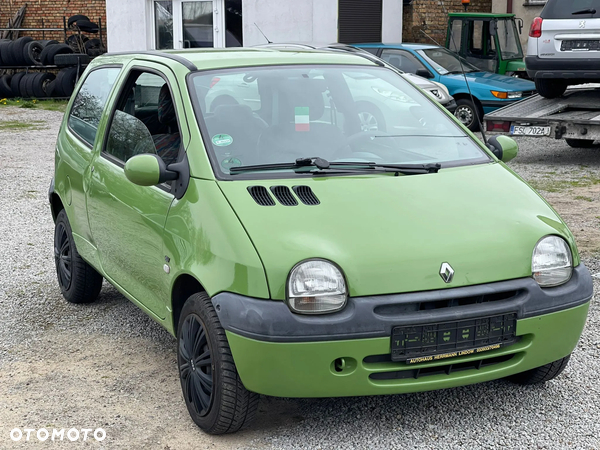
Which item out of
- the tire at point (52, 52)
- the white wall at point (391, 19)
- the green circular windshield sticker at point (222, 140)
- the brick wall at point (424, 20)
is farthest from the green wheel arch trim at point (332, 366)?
the tire at point (52, 52)

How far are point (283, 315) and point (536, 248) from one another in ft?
3.75

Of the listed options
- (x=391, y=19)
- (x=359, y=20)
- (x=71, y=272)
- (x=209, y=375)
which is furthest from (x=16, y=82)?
(x=209, y=375)

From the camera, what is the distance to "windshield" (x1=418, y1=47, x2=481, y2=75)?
628 inches

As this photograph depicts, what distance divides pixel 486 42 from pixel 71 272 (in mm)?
14476

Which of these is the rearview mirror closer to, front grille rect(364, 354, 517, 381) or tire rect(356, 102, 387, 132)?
tire rect(356, 102, 387, 132)

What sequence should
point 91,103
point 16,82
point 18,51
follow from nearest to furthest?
point 91,103 → point 16,82 → point 18,51

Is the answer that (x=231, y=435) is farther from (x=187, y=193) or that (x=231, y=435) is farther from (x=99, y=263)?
(x=99, y=263)

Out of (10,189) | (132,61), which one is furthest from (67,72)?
(132,61)

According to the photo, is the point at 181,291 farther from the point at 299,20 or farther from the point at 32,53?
the point at 32,53

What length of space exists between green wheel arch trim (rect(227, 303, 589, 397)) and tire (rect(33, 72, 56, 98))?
2053 cm

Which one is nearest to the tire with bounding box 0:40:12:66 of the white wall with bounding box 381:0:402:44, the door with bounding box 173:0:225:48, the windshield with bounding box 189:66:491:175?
the door with bounding box 173:0:225:48

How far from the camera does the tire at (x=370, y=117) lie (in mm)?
4398

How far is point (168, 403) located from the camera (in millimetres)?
4035

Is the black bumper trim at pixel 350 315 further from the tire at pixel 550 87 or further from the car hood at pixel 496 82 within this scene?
the car hood at pixel 496 82
